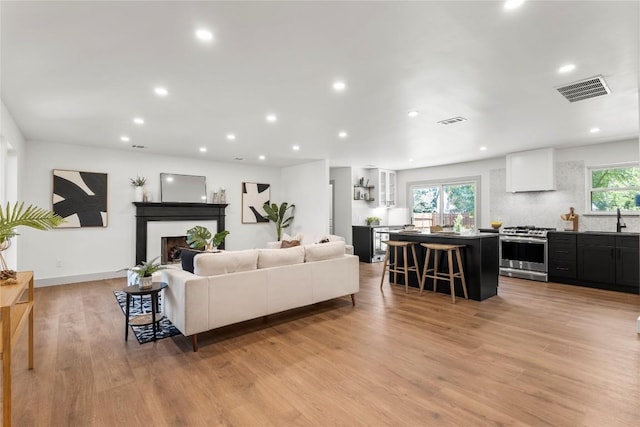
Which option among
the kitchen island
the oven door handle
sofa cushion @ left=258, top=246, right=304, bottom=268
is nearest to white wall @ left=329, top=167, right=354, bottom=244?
the kitchen island

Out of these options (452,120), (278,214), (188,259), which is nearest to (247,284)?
(188,259)

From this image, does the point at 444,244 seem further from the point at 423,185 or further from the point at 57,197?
the point at 57,197

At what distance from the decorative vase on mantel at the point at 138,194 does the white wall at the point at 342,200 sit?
4838 millimetres

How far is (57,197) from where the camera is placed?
563 centimetres

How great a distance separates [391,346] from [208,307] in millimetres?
1815

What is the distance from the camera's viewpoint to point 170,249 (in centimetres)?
687

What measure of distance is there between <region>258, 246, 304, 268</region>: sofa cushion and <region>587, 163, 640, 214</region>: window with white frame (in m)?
5.89

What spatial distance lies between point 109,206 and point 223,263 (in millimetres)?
4483

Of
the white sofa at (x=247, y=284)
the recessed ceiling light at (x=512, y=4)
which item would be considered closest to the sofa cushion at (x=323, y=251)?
the white sofa at (x=247, y=284)

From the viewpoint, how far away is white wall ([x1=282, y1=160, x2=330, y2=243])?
24.8ft

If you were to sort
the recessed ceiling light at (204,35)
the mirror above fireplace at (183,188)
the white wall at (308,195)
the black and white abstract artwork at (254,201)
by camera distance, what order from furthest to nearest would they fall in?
the black and white abstract artwork at (254,201) → the white wall at (308,195) → the mirror above fireplace at (183,188) → the recessed ceiling light at (204,35)

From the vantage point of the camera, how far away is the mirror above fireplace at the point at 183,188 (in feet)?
22.5

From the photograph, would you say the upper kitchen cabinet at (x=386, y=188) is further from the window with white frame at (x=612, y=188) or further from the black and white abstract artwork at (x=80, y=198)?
the black and white abstract artwork at (x=80, y=198)

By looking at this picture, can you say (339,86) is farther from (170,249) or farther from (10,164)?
(170,249)
